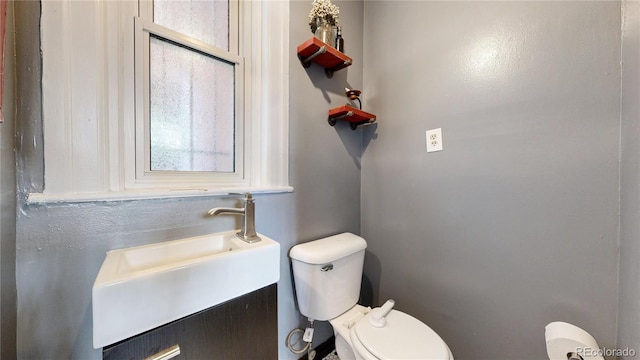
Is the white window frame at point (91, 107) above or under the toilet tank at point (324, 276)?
above

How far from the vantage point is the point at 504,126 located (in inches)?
35.7

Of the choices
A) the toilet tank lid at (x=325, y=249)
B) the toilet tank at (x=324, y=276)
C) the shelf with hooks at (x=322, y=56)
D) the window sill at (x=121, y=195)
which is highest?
the shelf with hooks at (x=322, y=56)

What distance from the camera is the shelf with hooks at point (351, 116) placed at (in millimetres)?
1121

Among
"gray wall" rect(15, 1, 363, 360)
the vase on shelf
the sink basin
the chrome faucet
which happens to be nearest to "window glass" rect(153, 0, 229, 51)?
"gray wall" rect(15, 1, 363, 360)

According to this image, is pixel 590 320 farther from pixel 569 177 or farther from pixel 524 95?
pixel 524 95

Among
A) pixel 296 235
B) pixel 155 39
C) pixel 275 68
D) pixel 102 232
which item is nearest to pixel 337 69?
pixel 275 68

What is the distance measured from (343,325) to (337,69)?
1.31m

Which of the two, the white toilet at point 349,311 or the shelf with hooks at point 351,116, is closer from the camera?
the white toilet at point 349,311

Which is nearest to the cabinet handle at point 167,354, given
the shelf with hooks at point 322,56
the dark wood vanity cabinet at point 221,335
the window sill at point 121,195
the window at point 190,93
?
the dark wood vanity cabinet at point 221,335

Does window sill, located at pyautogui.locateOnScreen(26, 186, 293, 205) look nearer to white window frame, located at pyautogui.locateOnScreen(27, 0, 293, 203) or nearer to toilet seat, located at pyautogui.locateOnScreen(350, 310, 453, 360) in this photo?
white window frame, located at pyautogui.locateOnScreen(27, 0, 293, 203)

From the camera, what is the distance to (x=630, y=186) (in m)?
0.64

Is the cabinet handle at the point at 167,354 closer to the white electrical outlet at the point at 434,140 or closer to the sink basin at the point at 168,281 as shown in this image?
the sink basin at the point at 168,281

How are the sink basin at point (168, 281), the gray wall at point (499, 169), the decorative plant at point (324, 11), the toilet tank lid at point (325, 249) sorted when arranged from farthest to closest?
the decorative plant at point (324, 11), the toilet tank lid at point (325, 249), the gray wall at point (499, 169), the sink basin at point (168, 281)

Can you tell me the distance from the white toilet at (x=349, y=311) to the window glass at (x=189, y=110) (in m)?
0.58
